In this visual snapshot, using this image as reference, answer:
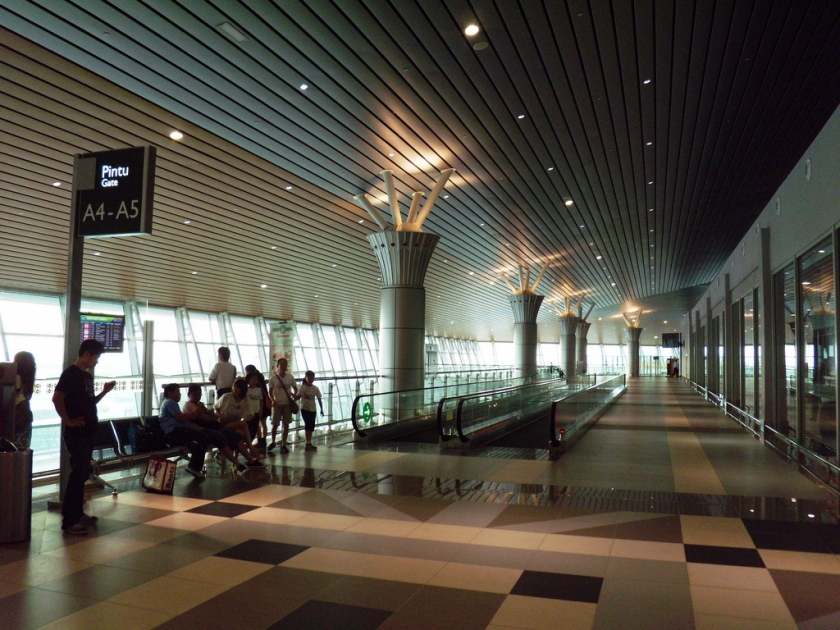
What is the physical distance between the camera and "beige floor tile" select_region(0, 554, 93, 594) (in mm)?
4277

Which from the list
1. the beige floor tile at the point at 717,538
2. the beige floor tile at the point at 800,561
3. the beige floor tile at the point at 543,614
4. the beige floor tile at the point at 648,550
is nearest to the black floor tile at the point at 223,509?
the beige floor tile at the point at 543,614

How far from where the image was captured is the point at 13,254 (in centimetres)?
1800

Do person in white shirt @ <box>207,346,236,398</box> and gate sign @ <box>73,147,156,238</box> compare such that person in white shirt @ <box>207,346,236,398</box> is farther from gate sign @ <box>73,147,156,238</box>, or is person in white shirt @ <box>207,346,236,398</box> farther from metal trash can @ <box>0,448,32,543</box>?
metal trash can @ <box>0,448,32,543</box>

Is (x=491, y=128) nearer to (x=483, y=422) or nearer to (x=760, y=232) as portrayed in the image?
(x=483, y=422)

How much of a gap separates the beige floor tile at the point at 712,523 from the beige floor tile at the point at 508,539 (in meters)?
1.35

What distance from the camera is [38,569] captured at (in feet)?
14.7

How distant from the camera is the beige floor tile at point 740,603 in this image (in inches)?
146

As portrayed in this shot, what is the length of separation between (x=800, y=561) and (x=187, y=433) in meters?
6.27

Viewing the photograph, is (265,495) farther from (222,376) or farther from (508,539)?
(222,376)

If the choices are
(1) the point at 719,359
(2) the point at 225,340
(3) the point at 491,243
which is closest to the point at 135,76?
(3) the point at 491,243

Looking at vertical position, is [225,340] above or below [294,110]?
below

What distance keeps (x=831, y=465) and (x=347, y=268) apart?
58.6ft

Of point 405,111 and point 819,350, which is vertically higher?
point 405,111

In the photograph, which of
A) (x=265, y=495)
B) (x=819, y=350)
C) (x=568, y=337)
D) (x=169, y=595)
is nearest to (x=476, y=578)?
(x=169, y=595)
